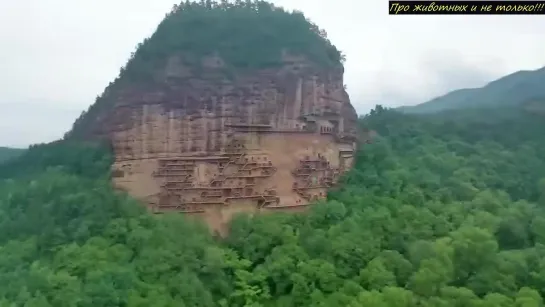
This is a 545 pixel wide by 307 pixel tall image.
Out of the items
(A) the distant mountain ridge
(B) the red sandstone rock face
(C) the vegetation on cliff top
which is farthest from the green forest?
(A) the distant mountain ridge

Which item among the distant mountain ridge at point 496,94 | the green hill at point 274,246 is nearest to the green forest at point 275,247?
the green hill at point 274,246

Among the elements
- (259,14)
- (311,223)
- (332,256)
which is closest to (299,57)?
(259,14)

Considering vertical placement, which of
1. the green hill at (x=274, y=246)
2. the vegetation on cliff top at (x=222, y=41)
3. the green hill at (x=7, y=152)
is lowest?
the green hill at (x=274, y=246)

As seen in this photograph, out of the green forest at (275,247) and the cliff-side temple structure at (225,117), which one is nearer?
the green forest at (275,247)

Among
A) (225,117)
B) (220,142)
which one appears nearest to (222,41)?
(225,117)

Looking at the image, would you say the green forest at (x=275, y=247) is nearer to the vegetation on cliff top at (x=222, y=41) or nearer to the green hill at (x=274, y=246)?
the green hill at (x=274, y=246)

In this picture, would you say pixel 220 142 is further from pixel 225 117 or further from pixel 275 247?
pixel 275 247

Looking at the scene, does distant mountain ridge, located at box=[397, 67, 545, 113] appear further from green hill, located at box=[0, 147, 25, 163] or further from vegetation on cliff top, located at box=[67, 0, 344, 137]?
green hill, located at box=[0, 147, 25, 163]

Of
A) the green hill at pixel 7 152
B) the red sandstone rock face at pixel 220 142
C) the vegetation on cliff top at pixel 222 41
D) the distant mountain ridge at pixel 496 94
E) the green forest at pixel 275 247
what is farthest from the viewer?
the distant mountain ridge at pixel 496 94
